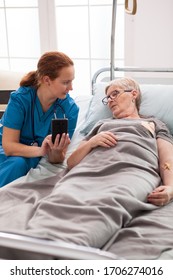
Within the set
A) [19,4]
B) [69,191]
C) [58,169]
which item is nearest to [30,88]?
[58,169]

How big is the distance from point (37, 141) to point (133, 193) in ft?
2.85

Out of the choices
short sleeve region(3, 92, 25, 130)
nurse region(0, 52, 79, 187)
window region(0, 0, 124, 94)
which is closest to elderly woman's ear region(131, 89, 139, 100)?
nurse region(0, 52, 79, 187)

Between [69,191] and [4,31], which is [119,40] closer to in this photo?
[4,31]

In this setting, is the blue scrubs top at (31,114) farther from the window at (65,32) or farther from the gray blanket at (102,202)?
the window at (65,32)

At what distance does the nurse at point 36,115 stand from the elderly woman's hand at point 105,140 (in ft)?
0.54

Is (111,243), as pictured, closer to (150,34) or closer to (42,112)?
(42,112)

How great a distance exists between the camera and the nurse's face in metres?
1.98

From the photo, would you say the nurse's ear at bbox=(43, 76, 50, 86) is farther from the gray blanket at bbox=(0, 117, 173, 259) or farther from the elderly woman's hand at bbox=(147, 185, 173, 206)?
the elderly woman's hand at bbox=(147, 185, 173, 206)

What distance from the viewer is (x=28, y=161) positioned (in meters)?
2.08

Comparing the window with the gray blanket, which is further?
the window

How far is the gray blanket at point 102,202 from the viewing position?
1229mm

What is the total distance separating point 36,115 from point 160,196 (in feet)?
2.85

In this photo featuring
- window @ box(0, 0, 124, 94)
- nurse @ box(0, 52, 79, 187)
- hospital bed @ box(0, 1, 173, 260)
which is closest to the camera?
hospital bed @ box(0, 1, 173, 260)

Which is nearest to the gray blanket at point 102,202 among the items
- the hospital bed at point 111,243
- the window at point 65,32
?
the hospital bed at point 111,243
